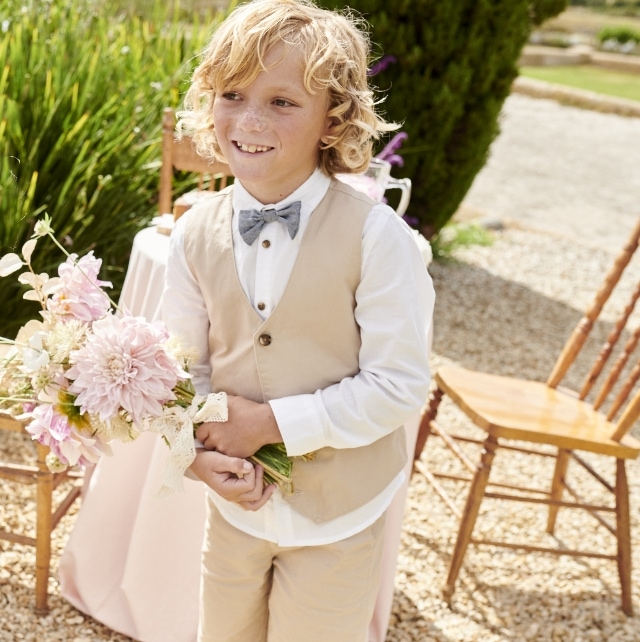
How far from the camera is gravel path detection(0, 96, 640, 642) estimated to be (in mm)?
2568

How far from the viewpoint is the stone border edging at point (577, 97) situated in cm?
1405

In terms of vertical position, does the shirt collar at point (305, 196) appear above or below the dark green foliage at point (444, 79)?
above

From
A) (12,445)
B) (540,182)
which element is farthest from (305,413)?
(540,182)

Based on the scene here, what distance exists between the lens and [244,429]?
4.99 feet

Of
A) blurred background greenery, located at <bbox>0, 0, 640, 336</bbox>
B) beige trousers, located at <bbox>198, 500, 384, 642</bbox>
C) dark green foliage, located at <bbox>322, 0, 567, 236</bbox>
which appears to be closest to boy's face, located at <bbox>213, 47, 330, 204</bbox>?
beige trousers, located at <bbox>198, 500, 384, 642</bbox>

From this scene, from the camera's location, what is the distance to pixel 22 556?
2.65 metres

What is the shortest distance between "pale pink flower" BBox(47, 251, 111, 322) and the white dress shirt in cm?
17

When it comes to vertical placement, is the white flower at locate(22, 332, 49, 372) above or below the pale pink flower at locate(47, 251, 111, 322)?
below

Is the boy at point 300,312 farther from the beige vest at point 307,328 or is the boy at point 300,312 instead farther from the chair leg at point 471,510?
the chair leg at point 471,510

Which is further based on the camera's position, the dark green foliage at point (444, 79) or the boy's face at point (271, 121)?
the dark green foliage at point (444, 79)

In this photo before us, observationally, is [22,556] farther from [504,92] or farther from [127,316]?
[504,92]

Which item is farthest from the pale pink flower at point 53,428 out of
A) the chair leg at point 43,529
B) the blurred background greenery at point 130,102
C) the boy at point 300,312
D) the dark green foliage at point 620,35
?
the dark green foliage at point 620,35

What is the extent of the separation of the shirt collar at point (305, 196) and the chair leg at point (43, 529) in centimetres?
107

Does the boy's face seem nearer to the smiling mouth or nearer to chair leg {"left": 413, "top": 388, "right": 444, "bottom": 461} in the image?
the smiling mouth
